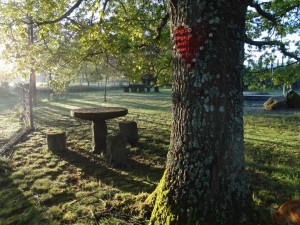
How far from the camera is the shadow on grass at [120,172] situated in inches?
195

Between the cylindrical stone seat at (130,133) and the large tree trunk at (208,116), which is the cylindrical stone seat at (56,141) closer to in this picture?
the cylindrical stone seat at (130,133)

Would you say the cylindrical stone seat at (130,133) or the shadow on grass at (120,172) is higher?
the cylindrical stone seat at (130,133)

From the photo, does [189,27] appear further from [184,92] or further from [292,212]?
[292,212]

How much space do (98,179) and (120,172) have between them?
602 mm

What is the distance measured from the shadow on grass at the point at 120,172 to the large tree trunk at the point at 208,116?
6.28 ft

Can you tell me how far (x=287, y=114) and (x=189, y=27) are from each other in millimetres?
13213

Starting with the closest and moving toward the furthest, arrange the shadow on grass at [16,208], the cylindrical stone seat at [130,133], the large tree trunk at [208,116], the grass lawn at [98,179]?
1. the large tree trunk at [208,116]
2. the shadow on grass at [16,208]
3. the grass lawn at [98,179]
4. the cylindrical stone seat at [130,133]

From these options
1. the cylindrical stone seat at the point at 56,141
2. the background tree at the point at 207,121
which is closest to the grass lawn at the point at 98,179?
the cylindrical stone seat at the point at 56,141

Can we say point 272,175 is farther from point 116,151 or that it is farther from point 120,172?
point 116,151

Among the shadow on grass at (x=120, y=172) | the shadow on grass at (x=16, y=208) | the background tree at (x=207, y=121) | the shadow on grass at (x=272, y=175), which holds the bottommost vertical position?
the shadow on grass at (x=16, y=208)

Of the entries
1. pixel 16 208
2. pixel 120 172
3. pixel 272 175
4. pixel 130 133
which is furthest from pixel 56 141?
pixel 272 175

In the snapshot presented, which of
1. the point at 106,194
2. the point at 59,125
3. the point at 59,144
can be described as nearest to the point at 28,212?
the point at 106,194

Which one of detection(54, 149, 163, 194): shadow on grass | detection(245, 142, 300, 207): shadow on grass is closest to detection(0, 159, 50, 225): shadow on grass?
detection(54, 149, 163, 194): shadow on grass

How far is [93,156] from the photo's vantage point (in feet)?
23.2
